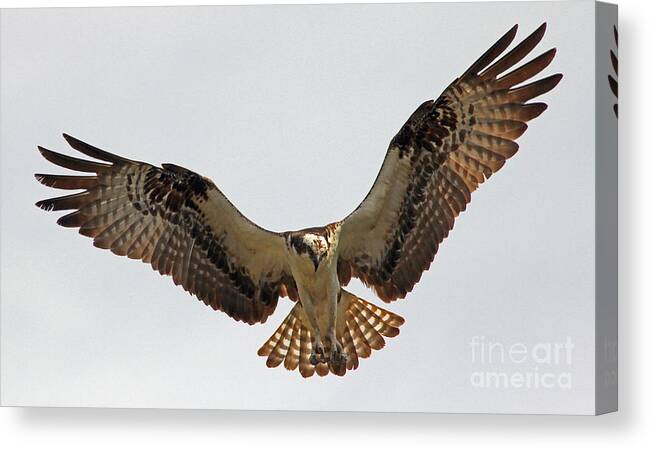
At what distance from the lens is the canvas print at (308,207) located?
4.91m

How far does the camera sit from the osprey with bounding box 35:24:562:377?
5.02m

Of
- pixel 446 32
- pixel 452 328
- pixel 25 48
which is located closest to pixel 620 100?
pixel 446 32

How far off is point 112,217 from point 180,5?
89 cm

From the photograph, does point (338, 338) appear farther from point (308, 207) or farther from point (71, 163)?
point (71, 163)

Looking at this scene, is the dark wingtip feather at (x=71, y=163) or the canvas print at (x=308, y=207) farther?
the dark wingtip feather at (x=71, y=163)

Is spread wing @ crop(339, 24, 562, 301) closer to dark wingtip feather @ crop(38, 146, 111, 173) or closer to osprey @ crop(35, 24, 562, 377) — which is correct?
osprey @ crop(35, 24, 562, 377)

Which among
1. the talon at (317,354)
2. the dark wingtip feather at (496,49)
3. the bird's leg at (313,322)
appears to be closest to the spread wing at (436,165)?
the dark wingtip feather at (496,49)

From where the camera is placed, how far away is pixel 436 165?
510 cm

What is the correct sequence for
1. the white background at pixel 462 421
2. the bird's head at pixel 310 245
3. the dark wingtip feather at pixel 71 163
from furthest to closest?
the dark wingtip feather at pixel 71 163 → the bird's head at pixel 310 245 → the white background at pixel 462 421

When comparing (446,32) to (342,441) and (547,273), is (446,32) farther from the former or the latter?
(342,441)

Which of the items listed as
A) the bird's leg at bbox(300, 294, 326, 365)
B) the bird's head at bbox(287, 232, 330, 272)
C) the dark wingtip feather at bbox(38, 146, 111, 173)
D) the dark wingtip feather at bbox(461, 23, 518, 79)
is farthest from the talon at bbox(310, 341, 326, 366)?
the dark wingtip feather at bbox(461, 23, 518, 79)

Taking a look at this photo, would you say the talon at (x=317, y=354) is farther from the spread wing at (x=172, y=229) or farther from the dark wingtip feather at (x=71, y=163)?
the dark wingtip feather at (x=71, y=163)

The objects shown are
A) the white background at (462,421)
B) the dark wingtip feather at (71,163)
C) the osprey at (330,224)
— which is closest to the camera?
the white background at (462,421)

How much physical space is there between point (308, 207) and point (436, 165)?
0.52m
